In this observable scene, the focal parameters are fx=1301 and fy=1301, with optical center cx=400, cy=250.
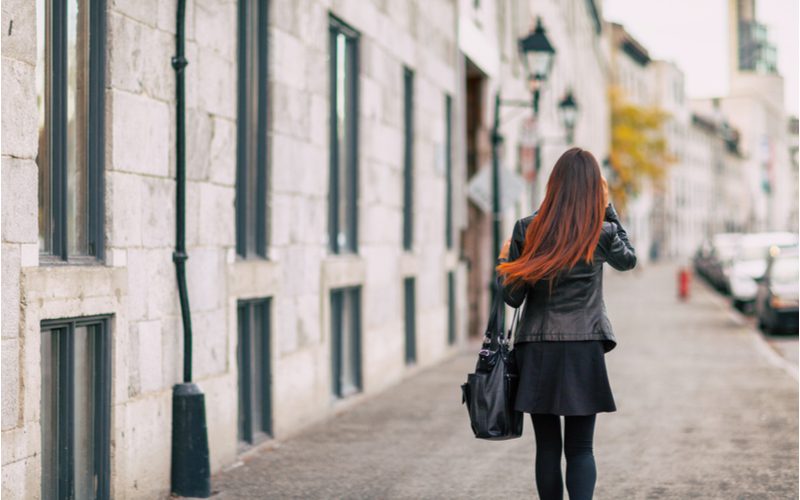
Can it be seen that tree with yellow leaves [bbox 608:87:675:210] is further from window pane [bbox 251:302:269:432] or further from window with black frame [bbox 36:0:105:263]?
window with black frame [bbox 36:0:105:263]

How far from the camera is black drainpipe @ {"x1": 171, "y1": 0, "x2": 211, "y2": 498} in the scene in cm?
Result: 748

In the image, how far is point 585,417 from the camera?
565 cm

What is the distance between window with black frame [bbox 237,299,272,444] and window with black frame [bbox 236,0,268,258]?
422mm

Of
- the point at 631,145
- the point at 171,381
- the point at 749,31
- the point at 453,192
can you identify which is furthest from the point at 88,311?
the point at 749,31

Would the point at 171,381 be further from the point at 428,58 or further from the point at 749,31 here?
the point at 749,31

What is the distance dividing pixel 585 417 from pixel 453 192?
1232 centimetres

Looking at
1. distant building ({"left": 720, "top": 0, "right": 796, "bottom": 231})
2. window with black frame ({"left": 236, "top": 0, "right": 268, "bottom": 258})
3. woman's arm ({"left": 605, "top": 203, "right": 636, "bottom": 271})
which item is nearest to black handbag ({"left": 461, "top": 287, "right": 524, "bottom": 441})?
woman's arm ({"left": 605, "top": 203, "right": 636, "bottom": 271})

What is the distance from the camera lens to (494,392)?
5.64 metres

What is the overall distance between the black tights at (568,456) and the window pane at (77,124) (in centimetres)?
257

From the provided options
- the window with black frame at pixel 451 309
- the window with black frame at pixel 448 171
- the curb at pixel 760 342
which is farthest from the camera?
the window with black frame at pixel 451 309

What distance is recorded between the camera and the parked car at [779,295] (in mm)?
21406

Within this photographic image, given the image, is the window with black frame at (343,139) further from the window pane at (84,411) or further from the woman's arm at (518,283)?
the woman's arm at (518,283)

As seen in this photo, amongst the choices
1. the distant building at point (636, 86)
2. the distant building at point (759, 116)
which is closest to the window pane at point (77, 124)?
the distant building at point (636, 86)

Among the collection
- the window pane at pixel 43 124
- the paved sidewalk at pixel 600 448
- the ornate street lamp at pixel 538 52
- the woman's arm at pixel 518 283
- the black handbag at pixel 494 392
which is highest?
the ornate street lamp at pixel 538 52
